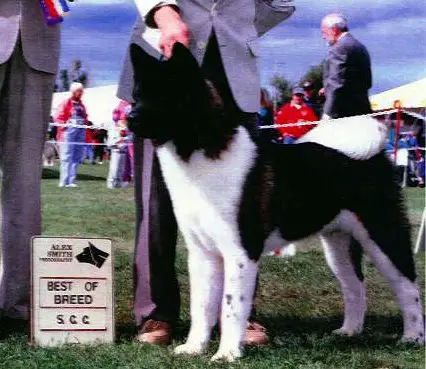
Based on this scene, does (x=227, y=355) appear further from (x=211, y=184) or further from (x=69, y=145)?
(x=69, y=145)

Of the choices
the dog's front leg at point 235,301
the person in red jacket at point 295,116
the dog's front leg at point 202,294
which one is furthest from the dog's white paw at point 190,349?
the person in red jacket at point 295,116

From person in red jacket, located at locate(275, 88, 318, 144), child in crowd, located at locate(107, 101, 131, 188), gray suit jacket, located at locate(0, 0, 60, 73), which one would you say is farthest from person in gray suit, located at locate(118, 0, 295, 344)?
child in crowd, located at locate(107, 101, 131, 188)

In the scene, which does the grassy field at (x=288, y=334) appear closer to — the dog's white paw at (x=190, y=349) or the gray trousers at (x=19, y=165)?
the dog's white paw at (x=190, y=349)

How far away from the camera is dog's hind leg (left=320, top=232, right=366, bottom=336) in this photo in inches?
136

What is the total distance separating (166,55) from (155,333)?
1.21 metres

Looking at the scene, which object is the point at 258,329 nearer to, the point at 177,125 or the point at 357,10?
the point at 177,125

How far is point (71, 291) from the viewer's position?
312 cm

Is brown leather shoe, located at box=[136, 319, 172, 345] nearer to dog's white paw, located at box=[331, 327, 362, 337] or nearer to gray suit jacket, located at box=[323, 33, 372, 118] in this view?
dog's white paw, located at box=[331, 327, 362, 337]

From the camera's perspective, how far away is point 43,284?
3076mm

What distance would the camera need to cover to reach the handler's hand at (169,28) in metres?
2.67

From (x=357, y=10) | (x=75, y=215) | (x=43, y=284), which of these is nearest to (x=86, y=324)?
(x=43, y=284)

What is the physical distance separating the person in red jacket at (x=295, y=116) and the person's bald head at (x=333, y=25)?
10.9 feet

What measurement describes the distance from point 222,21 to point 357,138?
0.76 m

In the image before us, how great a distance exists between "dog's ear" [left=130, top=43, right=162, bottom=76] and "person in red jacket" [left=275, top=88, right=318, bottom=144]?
4896mm
